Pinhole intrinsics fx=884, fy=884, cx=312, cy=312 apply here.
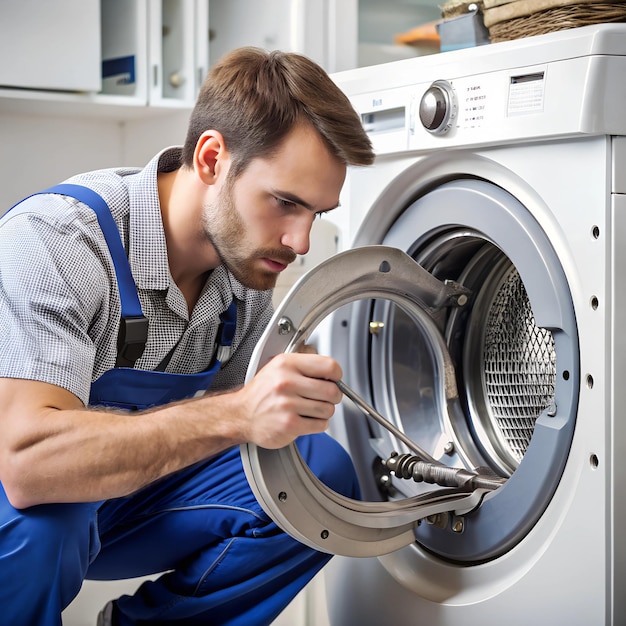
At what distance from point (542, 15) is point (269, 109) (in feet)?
1.26

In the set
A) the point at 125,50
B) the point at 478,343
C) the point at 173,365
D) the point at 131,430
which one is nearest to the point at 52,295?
the point at 131,430

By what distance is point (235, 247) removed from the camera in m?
1.25

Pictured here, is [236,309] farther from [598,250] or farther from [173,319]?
[598,250]

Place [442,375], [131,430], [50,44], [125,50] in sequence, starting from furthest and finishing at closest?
[125,50], [50,44], [442,375], [131,430]

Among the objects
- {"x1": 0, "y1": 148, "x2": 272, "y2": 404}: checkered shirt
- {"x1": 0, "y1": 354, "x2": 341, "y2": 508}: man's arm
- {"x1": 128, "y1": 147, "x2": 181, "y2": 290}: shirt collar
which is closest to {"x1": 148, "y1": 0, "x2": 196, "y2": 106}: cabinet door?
{"x1": 0, "y1": 148, "x2": 272, "y2": 404}: checkered shirt

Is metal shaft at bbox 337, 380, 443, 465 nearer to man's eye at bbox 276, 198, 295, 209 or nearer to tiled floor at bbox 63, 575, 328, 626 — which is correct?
man's eye at bbox 276, 198, 295, 209

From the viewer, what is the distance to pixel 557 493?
1100 millimetres

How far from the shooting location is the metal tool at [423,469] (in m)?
1.24

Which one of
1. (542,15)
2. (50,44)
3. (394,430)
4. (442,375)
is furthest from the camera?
(50,44)

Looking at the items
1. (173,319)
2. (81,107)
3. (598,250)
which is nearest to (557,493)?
(598,250)

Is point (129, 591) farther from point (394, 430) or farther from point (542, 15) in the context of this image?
point (542, 15)

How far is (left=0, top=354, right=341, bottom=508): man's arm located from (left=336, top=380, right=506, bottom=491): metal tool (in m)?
0.14

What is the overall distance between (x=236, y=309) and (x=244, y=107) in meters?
0.34

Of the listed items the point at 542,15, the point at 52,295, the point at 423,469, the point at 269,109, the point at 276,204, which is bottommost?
the point at 423,469
